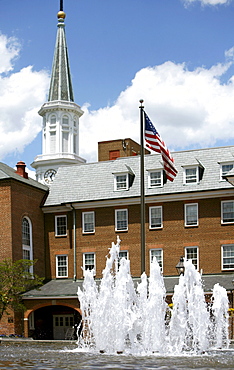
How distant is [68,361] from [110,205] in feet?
92.2

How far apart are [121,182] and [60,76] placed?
40.9 m

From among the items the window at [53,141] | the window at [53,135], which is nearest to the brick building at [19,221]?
the window at [53,141]

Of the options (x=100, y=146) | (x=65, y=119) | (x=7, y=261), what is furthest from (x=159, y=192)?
(x=65, y=119)

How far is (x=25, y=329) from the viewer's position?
147 ft

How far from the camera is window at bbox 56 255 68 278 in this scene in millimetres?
49497

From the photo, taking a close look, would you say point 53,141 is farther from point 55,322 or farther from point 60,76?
point 55,322

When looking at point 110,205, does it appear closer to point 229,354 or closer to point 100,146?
point 100,146

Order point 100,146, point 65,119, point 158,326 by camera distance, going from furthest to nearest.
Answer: point 65,119 → point 100,146 → point 158,326

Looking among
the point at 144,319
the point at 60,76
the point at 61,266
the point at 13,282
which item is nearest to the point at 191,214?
the point at 61,266

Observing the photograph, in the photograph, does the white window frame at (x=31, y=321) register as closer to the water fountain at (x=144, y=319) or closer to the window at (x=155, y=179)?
the window at (x=155, y=179)

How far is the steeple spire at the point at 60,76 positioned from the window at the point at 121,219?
40402 millimetres

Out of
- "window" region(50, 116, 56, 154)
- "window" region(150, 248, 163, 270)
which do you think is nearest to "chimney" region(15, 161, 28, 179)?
"window" region(150, 248, 163, 270)

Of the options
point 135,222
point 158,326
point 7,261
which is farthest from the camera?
point 135,222

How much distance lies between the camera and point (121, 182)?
49.2 m
